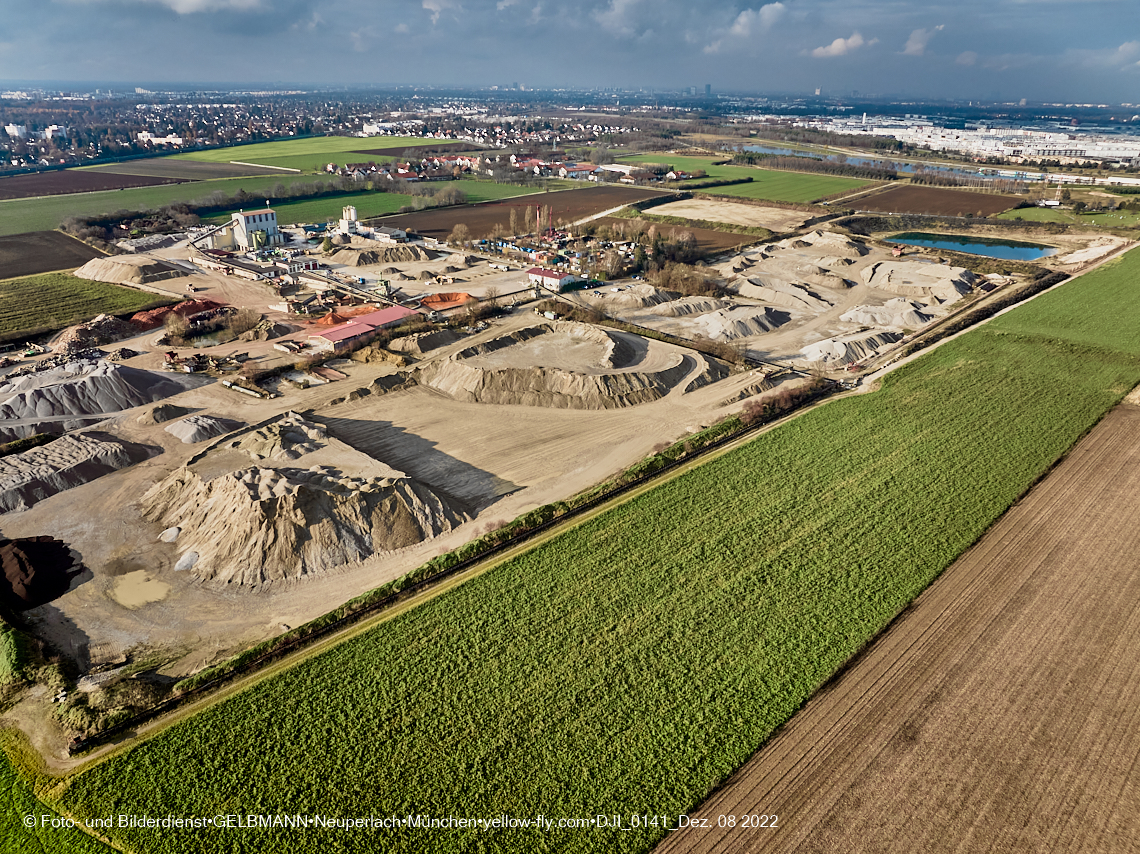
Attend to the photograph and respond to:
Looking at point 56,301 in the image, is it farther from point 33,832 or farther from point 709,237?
point 709,237

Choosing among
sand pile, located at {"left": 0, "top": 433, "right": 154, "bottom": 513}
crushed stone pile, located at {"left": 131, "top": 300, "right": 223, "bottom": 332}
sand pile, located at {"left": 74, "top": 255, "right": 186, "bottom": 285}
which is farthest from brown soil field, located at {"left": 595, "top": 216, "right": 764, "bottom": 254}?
sand pile, located at {"left": 0, "top": 433, "right": 154, "bottom": 513}

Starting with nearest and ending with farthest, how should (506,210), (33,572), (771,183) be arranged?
1. (33,572)
2. (506,210)
3. (771,183)

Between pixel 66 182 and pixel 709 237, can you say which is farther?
pixel 66 182

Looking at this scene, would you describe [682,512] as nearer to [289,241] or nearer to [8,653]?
[8,653]

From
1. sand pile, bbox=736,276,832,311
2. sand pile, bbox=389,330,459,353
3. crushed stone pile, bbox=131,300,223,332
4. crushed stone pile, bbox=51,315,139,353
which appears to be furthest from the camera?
sand pile, bbox=736,276,832,311

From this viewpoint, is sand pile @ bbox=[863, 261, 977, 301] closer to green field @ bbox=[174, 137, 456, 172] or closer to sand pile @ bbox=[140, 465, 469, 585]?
sand pile @ bbox=[140, 465, 469, 585]

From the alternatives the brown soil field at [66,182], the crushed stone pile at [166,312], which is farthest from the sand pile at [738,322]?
the brown soil field at [66,182]

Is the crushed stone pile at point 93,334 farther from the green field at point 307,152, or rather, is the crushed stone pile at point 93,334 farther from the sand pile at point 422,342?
the green field at point 307,152

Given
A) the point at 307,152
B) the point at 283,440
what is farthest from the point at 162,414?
the point at 307,152
